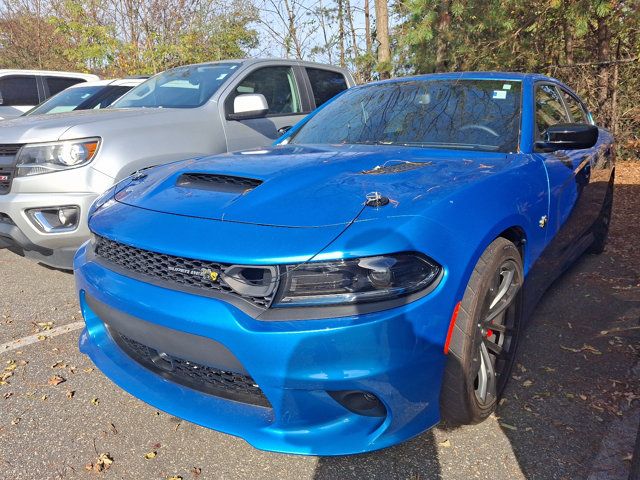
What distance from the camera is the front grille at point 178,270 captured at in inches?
74.2

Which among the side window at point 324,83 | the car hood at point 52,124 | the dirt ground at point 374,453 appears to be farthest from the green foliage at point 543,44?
the dirt ground at point 374,453

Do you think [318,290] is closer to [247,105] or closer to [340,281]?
[340,281]

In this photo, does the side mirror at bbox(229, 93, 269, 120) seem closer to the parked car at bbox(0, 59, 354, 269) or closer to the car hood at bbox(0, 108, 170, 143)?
the parked car at bbox(0, 59, 354, 269)

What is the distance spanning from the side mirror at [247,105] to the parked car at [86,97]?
8.71ft

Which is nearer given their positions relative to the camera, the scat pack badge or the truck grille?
the scat pack badge

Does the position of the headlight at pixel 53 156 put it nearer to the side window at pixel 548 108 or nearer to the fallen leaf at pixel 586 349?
the side window at pixel 548 108

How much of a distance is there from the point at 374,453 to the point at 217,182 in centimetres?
137

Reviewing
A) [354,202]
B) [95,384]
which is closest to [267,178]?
[354,202]

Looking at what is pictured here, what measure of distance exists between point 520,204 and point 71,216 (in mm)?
2907

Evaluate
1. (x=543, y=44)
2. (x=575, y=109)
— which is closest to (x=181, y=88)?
(x=575, y=109)

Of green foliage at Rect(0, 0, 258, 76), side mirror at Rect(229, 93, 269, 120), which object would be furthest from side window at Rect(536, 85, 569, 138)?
green foliage at Rect(0, 0, 258, 76)

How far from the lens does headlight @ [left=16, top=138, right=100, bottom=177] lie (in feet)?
12.2

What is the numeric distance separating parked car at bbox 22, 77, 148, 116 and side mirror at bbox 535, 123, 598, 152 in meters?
5.34

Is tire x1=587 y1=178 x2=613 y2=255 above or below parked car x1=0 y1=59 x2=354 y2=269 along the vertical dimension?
below
